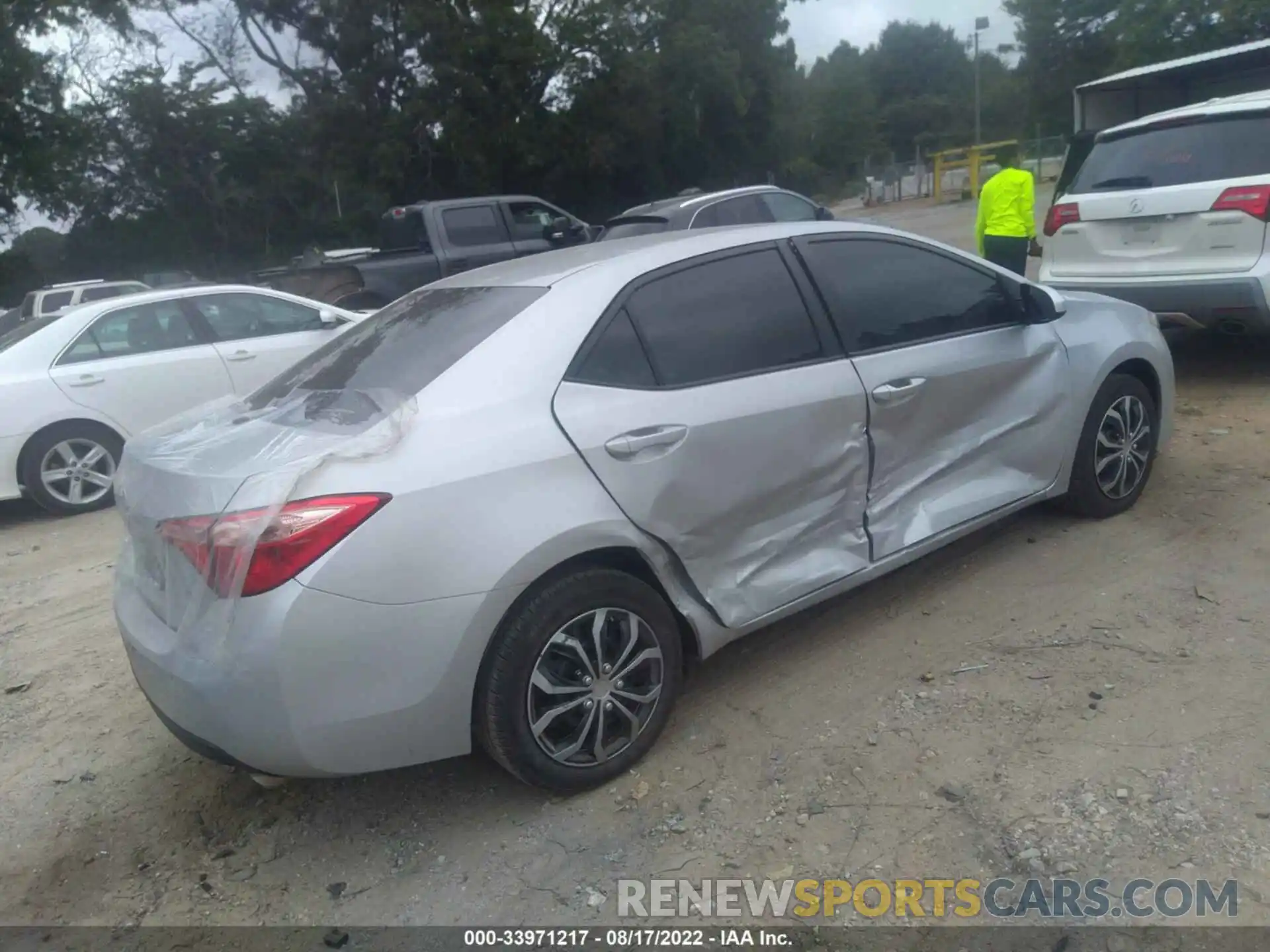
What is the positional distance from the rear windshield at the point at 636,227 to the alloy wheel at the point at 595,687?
6.93m

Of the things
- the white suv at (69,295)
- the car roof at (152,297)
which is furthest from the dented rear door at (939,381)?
the white suv at (69,295)

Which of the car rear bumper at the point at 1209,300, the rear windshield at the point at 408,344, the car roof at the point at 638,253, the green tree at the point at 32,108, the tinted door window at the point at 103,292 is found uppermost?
the green tree at the point at 32,108

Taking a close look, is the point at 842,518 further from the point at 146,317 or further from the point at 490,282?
the point at 146,317

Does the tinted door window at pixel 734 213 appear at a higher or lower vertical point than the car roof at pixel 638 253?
lower

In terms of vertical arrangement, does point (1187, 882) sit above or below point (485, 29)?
below

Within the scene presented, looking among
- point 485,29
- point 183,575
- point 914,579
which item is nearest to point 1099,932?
point 914,579

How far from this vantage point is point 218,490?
2.96 m

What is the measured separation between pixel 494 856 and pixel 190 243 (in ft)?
100

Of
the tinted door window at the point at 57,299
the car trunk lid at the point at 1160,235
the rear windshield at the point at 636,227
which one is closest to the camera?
the car trunk lid at the point at 1160,235

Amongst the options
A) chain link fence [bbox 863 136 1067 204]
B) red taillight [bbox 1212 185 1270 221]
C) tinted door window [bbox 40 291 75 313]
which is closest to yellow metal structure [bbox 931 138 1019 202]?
chain link fence [bbox 863 136 1067 204]

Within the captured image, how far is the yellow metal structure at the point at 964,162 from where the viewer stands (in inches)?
1181

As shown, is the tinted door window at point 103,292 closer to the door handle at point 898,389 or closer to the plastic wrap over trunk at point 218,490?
the plastic wrap over trunk at point 218,490

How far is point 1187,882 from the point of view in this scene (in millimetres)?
2756

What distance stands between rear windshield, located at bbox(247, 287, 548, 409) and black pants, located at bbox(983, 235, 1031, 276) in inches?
244
